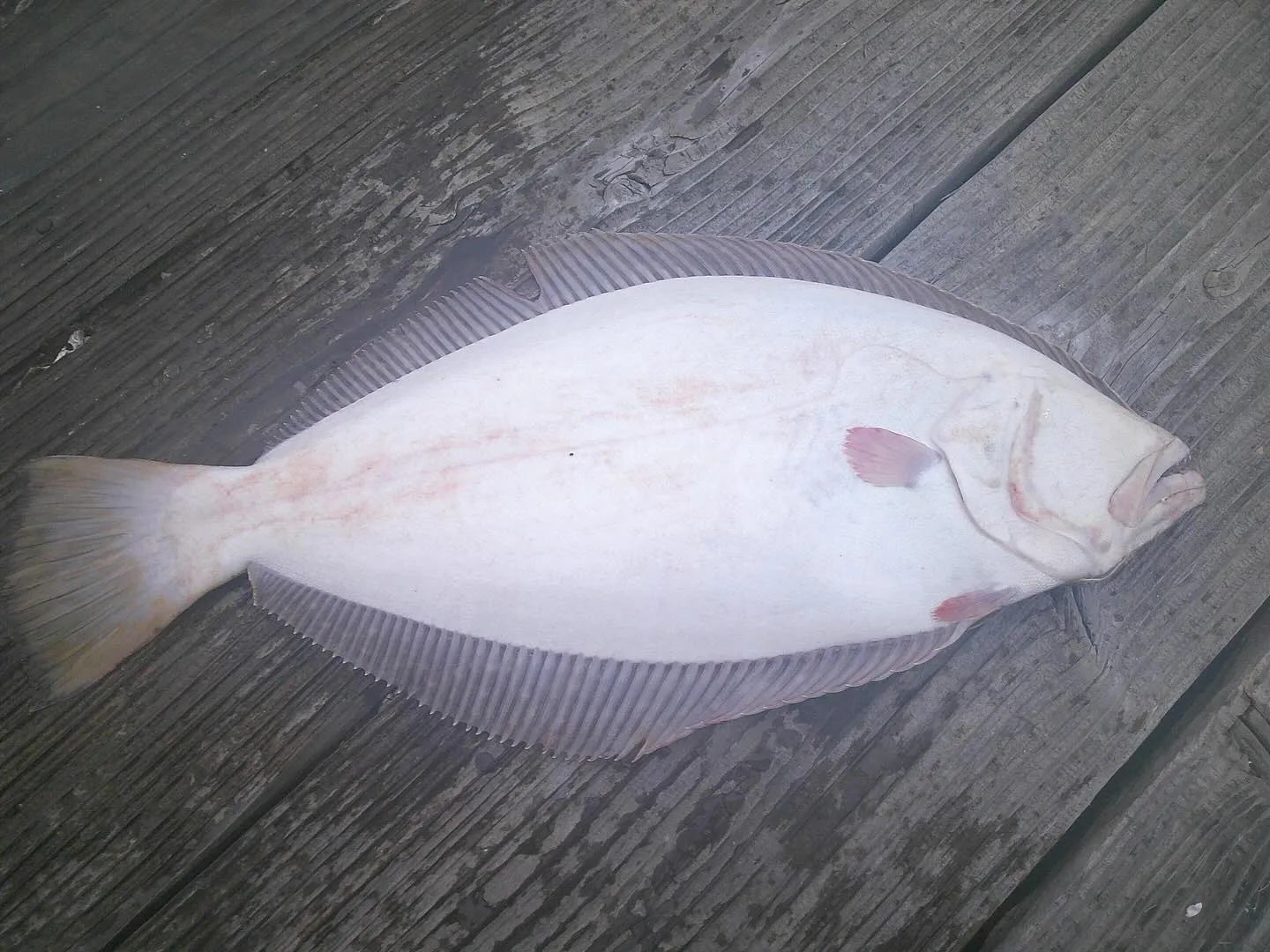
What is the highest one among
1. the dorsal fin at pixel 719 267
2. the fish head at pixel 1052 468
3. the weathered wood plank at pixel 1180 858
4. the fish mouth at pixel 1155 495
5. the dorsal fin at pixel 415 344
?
the dorsal fin at pixel 415 344

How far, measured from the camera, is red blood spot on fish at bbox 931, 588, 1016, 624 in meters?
1.17

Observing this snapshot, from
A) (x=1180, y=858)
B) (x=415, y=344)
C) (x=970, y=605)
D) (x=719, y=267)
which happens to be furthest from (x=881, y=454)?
(x=1180, y=858)

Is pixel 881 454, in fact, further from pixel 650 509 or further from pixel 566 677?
pixel 566 677

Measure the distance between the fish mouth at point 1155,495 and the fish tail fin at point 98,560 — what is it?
4.43 ft

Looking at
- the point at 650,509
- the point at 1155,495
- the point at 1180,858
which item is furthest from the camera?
the point at 1180,858

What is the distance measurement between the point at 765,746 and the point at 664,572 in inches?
16.0

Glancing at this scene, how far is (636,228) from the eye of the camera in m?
1.39

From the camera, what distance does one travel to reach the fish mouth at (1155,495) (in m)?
1.18

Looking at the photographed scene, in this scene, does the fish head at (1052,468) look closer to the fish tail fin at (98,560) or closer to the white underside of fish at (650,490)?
the white underside of fish at (650,490)

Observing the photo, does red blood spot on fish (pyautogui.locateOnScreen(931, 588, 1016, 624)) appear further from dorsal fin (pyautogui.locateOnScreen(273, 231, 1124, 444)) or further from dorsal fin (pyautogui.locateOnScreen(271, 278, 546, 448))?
dorsal fin (pyautogui.locateOnScreen(271, 278, 546, 448))

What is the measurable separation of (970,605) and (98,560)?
130cm

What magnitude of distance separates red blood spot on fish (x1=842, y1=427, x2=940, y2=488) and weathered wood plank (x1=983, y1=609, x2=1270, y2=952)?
0.74 m

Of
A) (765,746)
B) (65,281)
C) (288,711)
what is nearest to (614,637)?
(765,746)

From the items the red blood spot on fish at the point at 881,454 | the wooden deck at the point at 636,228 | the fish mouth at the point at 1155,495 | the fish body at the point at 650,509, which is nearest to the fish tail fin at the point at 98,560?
the fish body at the point at 650,509
